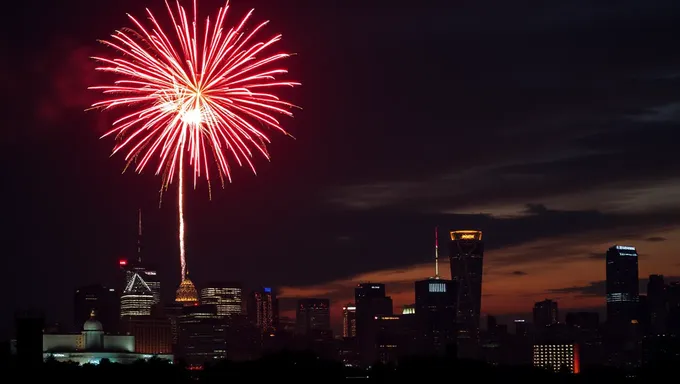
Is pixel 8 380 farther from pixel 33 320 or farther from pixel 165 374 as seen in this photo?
pixel 165 374

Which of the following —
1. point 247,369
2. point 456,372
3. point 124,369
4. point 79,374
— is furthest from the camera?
point 456,372

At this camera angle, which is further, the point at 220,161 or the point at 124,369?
the point at 124,369

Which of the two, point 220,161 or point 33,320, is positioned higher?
point 220,161

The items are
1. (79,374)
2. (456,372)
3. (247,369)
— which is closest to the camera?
(79,374)

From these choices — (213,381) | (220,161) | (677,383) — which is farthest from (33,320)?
(677,383)

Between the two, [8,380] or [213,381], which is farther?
[213,381]

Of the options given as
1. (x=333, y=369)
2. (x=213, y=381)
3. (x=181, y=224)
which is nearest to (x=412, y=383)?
(x=333, y=369)

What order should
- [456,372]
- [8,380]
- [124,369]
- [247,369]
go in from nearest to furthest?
1. [8,380]
2. [124,369]
3. [247,369]
4. [456,372]

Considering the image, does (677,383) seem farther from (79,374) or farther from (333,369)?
(79,374)

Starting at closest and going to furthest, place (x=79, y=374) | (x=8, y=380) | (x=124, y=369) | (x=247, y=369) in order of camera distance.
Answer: (x=8, y=380) < (x=79, y=374) < (x=124, y=369) < (x=247, y=369)
